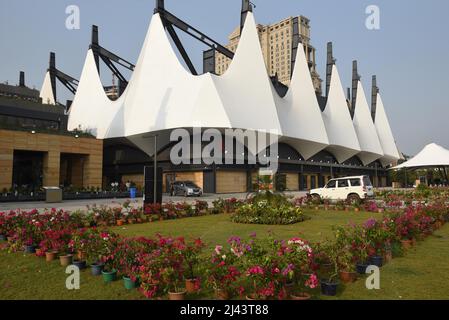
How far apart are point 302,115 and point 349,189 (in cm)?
3112

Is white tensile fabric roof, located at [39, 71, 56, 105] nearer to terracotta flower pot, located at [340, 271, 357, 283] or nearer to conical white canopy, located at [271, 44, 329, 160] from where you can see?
conical white canopy, located at [271, 44, 329, 160]

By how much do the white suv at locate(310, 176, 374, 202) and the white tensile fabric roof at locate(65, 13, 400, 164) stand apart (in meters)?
17.5

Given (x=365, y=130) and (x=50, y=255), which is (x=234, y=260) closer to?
(x=50, y=255)

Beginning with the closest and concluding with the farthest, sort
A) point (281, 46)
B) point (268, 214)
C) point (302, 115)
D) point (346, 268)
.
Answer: point (346, 268) < point (268, 214) < point (302, 115) < point (281, 46)

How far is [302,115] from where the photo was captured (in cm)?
4994

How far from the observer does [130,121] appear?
141ft

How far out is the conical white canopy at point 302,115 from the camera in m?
47.1

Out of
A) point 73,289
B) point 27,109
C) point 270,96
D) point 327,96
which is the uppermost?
point 327,96

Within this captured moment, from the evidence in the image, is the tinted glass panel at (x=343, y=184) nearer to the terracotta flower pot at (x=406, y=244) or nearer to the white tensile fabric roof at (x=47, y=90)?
the terracotta flower pot at (x=406, y=244)

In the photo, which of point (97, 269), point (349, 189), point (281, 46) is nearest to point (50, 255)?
point (97, 269)

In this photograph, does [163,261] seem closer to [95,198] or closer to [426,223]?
[426,223]

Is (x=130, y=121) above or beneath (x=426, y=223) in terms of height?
above

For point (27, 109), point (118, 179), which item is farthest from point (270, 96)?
point (27, 109)

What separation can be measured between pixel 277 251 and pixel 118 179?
4644 cm
